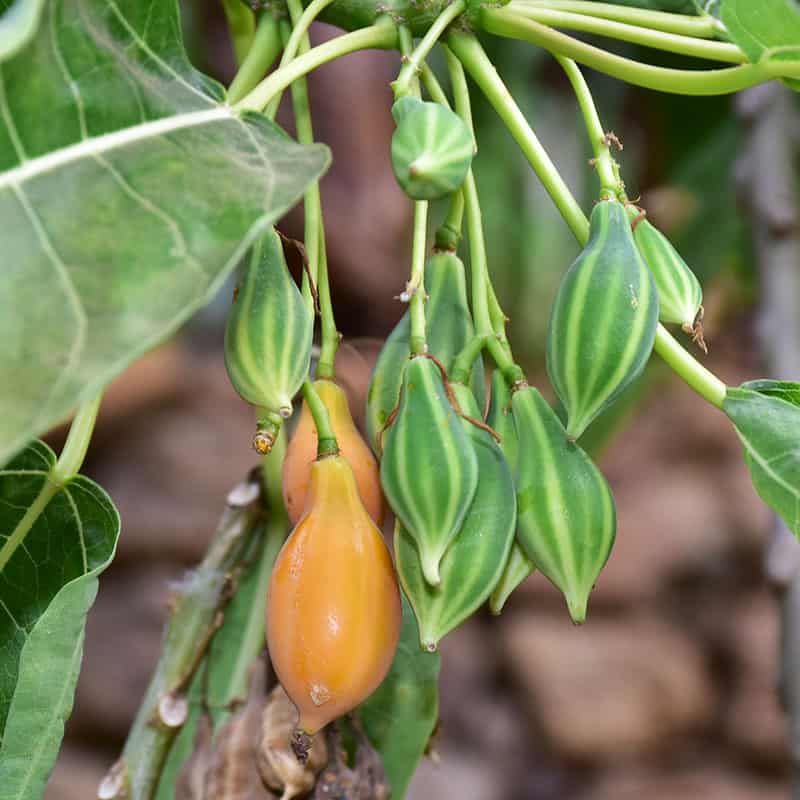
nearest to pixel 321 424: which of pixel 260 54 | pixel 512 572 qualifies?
pixel 512 572

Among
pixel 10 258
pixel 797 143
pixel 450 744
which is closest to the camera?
pixel 10 258

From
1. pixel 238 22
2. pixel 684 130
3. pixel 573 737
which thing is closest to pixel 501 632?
pixel 573 737

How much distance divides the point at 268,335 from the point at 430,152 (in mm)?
122

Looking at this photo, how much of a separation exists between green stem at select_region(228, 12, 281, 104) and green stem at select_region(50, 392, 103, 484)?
0.67 feet

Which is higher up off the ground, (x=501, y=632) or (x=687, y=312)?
(x=687, y=312)

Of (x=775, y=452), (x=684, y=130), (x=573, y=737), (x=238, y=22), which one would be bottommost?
(x=573, y=737)

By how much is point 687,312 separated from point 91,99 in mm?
324

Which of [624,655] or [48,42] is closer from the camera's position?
[48,42]

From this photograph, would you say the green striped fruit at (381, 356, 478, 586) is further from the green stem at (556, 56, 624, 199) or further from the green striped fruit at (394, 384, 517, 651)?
the green stem at (556, 56, 624, 199)

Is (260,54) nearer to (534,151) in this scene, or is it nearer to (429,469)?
(534,151)

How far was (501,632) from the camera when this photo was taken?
3051mm

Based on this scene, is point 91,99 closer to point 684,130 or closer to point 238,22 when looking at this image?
point 238,22

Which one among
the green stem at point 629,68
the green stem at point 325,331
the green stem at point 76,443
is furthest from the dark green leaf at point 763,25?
the green stem at point 76,443

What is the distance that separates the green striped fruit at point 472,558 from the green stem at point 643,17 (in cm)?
24
